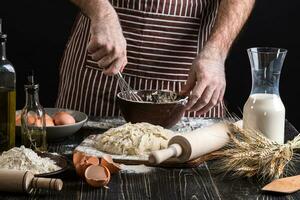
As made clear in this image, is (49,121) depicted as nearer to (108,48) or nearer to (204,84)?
(108,48)

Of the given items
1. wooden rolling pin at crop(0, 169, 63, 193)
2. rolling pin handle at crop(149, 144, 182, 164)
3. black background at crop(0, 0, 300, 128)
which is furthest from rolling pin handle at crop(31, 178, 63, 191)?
black background at crop(0, 0, 300, 128)

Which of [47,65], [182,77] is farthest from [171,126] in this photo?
[47,65]

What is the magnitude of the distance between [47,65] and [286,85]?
115 cm

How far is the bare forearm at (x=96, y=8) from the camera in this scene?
7.98ft

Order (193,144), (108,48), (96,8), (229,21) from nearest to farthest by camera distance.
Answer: (193,144), (108,48), (96,8), (229,21)

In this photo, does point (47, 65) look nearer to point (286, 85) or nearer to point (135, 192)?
point (286, 85)

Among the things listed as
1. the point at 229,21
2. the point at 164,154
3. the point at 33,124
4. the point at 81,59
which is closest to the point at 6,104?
the point at 33,124

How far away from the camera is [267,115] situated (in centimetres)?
199

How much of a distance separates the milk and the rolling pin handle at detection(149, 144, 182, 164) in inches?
10.2

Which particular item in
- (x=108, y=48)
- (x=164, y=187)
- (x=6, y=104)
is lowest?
(x=164, y=187)

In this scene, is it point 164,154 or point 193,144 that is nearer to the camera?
point 164,154

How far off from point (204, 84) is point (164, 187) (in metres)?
0.61

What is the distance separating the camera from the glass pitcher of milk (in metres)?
1.96

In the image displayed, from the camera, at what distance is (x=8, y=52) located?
3.70m
